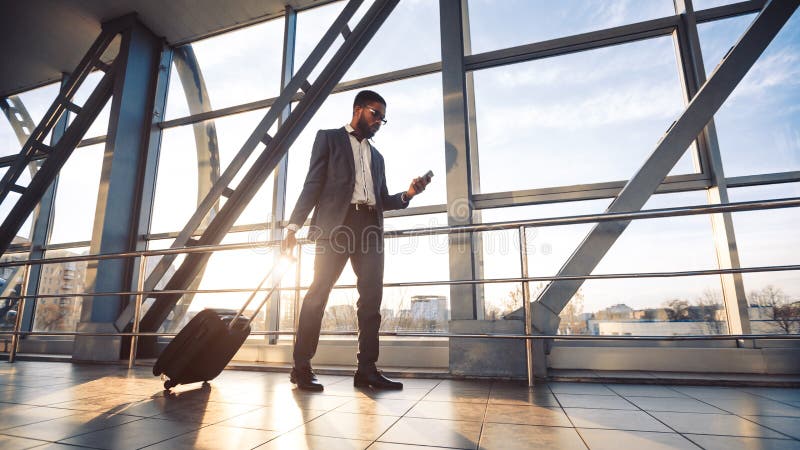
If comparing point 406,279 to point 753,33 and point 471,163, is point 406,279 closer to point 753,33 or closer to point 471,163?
point 471,163

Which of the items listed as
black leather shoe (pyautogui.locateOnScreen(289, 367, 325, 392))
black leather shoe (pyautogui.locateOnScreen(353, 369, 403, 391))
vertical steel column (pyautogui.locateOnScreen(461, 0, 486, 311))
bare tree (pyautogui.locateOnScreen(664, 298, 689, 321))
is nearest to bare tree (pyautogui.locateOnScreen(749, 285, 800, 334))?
bare tree (pyautogui.locateOnScreen(664, 298, 689, 321))

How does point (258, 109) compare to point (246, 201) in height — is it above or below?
above

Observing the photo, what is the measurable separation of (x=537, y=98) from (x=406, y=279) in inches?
63.5

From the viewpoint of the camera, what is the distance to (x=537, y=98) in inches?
113

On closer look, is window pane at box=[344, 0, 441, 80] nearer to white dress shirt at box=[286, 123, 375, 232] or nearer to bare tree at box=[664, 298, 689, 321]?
white dress shirt at box=[286, 123, 375, 232]

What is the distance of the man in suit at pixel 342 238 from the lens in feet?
5.90

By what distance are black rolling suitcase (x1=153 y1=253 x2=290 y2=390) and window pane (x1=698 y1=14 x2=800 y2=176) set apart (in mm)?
2737

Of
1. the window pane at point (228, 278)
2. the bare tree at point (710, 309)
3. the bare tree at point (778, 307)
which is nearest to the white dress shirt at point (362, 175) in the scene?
the window pane at point (228, 278)

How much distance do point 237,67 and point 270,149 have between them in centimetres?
172

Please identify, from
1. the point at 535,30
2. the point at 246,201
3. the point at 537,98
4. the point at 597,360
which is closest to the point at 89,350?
the point at 246,201

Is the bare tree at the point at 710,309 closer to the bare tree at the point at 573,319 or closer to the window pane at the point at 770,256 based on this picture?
the window pane at the point at 770,256

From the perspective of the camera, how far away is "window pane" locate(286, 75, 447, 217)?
118 inches

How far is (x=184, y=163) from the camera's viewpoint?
404cm

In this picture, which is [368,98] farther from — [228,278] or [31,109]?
[31,109]
